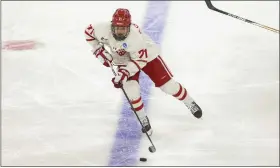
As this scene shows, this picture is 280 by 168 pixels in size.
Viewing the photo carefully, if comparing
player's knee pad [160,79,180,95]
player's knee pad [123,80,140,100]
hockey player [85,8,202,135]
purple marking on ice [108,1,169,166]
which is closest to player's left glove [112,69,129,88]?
hockey player [85,8,202,135]

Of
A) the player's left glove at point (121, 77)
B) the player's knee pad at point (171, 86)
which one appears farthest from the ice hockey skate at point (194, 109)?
the player's left glove at point (121, 77)

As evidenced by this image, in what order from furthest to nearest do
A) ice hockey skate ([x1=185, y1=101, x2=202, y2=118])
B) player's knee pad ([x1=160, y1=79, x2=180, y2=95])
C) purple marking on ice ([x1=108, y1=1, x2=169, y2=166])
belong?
ice hockey skate ([x1=185, y1=101, x2=202, y2=118]), purple marking on ice ([x1=108, y1=1, x2=169, y2=166]), player's knee pad ([x1=160, y1=79, x2=180, y2=95])

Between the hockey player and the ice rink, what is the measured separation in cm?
35

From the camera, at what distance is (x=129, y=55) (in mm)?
4000

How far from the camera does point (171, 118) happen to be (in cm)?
450

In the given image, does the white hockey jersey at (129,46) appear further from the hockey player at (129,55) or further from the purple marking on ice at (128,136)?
the purple marking on ice at (128,136)

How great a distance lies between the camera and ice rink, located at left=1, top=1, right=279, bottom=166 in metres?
4.27

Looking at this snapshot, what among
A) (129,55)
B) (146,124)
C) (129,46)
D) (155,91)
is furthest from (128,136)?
(129,46)

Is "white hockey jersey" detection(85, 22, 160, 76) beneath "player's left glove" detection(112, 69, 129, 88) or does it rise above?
above

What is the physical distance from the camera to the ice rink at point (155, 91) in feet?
14.0

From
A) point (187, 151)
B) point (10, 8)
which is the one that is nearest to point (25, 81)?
point (10, 8)

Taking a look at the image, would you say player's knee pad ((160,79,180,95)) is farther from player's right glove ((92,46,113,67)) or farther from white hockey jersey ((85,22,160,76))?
player's right glove ((92,46,113,67))

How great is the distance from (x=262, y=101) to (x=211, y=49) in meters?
0.75

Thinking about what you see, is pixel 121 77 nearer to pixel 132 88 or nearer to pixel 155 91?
pixel 132 88
